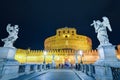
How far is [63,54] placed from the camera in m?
43.5

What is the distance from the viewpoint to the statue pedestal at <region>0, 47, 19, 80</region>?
758 cm

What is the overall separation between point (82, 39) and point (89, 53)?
16.7 metres

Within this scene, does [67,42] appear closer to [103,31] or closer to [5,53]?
[103,31]

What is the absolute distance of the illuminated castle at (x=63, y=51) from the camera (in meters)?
43.1

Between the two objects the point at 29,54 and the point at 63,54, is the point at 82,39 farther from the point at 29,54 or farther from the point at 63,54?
the point at 29,54

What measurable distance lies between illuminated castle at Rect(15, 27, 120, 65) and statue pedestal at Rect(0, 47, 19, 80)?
33193 millimetres

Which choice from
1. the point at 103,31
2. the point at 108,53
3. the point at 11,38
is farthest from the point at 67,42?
the point at 11,38

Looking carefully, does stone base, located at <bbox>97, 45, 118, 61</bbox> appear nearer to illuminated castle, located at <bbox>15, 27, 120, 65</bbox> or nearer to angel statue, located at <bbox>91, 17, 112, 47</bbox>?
angel statue, located at <bbox>91, 17, 112, 47</bbox>

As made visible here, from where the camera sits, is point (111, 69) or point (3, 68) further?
point (3, 68)

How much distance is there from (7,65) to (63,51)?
3681 centimetres

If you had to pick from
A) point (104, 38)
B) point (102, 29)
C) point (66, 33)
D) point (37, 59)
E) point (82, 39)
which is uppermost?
point (66, 33)

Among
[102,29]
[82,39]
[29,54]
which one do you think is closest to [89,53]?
[82,39]

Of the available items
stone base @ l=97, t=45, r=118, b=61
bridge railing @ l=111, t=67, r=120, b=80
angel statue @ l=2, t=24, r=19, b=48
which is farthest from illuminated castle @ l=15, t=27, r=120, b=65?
bridge railing @ l=111, t=67, r=120, b=80

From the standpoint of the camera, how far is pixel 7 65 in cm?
802
